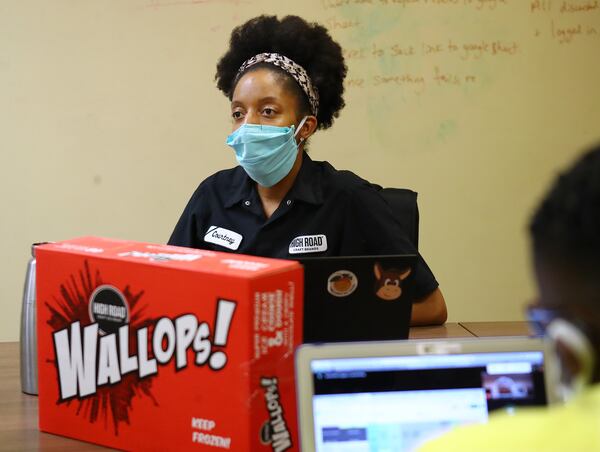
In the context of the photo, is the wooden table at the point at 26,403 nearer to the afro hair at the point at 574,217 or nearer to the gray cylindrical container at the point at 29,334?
the gray cylindrical container at the point at 29,334

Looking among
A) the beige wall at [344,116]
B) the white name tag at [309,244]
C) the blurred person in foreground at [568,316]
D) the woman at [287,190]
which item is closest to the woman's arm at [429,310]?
the woman at [287,190]

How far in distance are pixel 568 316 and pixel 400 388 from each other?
44 centimetres

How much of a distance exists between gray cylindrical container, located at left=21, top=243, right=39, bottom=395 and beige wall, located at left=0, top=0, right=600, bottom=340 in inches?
61.4

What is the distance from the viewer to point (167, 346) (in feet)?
3.60

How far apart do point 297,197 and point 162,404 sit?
0.85 m

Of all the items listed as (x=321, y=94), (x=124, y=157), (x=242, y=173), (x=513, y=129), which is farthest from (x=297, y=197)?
(x=513, y=129)

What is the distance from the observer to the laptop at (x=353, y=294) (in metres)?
1.25

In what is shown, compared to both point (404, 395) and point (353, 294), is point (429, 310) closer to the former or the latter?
point (353, 294)

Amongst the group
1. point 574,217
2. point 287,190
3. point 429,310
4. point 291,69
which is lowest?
point 429,310

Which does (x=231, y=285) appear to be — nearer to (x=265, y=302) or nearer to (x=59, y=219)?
(x=265, y=302)

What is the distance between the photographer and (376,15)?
299 centimetres

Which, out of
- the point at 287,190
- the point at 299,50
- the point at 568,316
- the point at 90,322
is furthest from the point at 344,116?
the point at 568,316

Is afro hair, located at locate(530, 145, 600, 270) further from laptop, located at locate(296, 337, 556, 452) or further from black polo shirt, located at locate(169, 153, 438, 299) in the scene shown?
black polo shirt, located at locate(169, 153, 438, 299)

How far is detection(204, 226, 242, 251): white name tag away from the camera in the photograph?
6.17 feet
